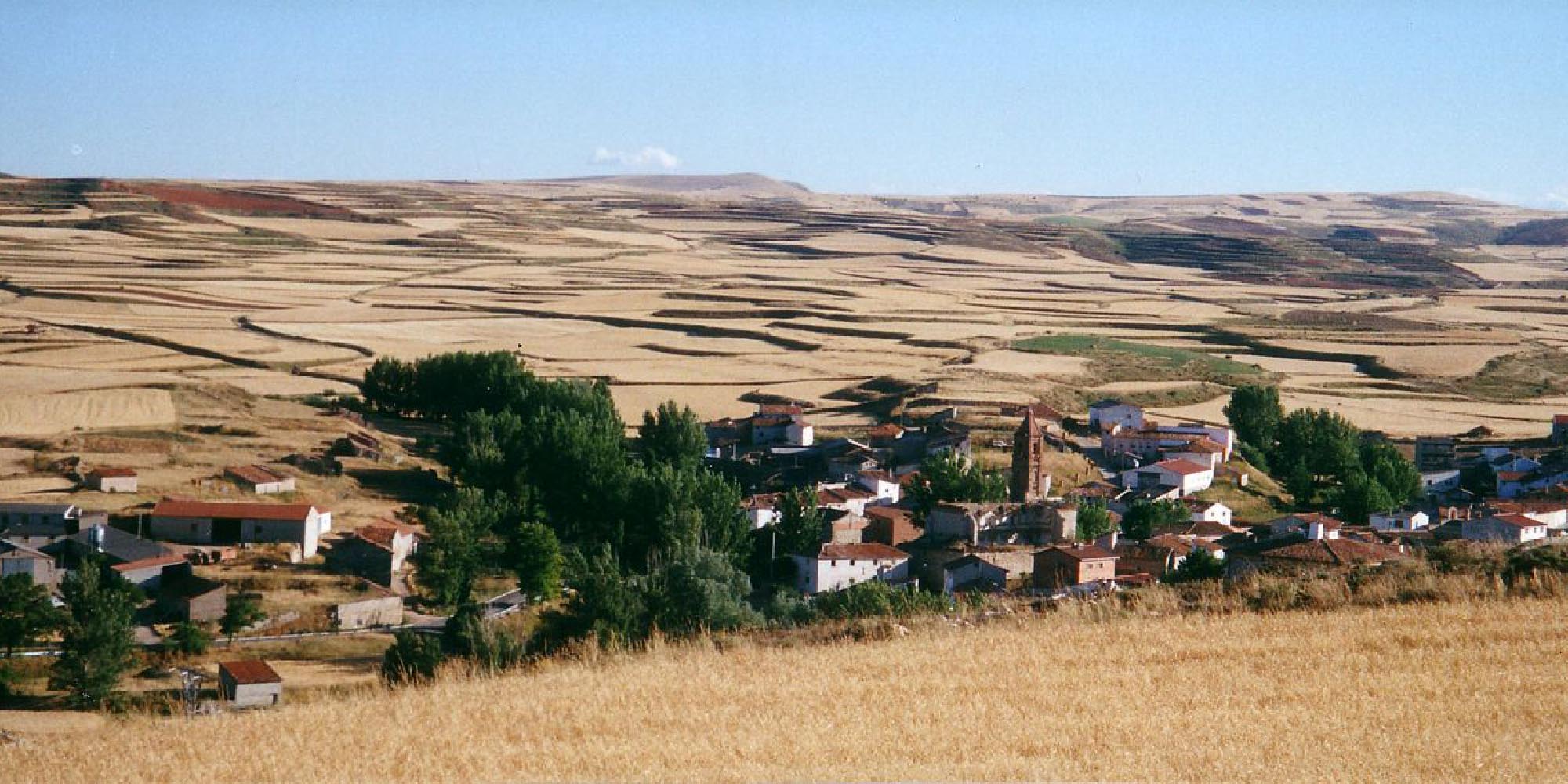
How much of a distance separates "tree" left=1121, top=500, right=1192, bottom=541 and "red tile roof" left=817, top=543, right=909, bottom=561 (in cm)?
684

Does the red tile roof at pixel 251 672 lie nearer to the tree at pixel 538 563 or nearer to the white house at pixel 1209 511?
the tree at pixel 538 563

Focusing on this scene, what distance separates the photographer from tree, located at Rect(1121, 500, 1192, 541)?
40125 millimetres

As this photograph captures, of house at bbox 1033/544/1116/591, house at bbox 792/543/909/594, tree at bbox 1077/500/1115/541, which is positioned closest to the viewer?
house at bbox 1033/544/1116/591

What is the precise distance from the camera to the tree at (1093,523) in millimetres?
38625

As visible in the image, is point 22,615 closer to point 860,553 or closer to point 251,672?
point 251,672

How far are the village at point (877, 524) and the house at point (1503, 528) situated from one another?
0.23 ft

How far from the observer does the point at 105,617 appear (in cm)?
2531

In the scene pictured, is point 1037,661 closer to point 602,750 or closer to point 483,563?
point 602,750

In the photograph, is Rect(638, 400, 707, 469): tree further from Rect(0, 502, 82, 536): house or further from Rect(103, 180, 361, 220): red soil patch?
Rect(103, 180, 361, 220): red soil patch

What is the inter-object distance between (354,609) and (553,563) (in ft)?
15.2

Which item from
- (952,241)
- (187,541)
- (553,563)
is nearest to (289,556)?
(187,541)

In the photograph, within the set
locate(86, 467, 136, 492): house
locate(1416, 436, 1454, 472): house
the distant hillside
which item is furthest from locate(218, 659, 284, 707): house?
the distant hillside

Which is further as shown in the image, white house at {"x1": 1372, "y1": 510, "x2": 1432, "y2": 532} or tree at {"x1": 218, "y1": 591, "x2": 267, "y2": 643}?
white house at {"x1": 1372, "y1": 510, "x2": 1432, "y2": 532}

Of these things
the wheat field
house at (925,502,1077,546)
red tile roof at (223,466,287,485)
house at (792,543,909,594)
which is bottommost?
house at (792,543,909,594)
